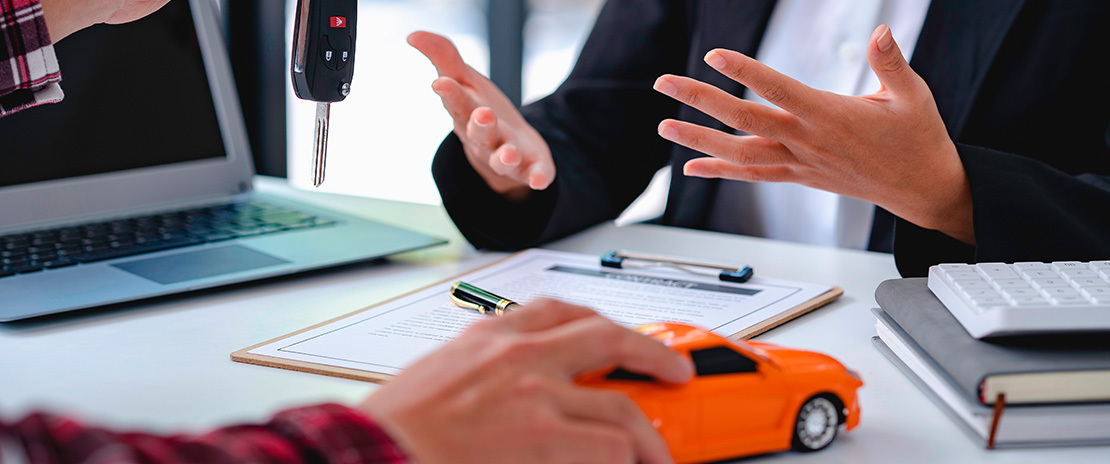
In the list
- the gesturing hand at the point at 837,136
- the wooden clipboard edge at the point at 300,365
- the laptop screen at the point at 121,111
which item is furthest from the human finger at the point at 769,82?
the laptop screen at the point at 121,111

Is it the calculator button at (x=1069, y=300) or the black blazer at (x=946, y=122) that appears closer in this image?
the calculator button at (x=1069, y=300)

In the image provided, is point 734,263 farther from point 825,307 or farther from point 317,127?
point 317,127

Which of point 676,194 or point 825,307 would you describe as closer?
point 825,307

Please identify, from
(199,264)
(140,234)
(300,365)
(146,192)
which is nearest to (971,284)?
(300,365)

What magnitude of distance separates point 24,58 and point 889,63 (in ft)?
2.35

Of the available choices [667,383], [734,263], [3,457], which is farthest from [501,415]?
[734,263]

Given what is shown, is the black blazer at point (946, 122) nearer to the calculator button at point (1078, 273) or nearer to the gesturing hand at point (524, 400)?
the calculator button at point (1078, 273)

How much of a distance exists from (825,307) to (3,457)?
0.63 metres

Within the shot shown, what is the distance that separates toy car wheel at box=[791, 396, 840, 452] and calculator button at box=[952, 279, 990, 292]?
0.55 feet

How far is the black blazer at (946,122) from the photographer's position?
788 millimetres

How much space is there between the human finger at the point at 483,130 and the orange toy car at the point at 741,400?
49cm

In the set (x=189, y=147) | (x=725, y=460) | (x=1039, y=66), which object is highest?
(x=1039, y=66)

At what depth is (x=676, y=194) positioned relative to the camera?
141 centimetres

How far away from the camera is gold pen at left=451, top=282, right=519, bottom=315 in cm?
71
